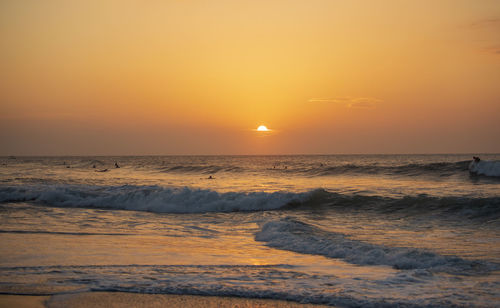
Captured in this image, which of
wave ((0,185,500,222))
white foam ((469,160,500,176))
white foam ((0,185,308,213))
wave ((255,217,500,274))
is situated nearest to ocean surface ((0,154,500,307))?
wave ((255,217,500,274))

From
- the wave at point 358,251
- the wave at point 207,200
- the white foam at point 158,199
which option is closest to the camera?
the wave at point 358,251

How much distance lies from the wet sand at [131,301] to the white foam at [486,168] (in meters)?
31.4

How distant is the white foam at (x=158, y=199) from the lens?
20.8 meters

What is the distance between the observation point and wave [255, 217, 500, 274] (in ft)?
27.4

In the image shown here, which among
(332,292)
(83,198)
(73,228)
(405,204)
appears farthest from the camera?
(83,198)

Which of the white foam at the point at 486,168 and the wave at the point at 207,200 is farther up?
the white foam at the point at 486,168

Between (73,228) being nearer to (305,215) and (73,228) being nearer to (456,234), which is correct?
(305,215)

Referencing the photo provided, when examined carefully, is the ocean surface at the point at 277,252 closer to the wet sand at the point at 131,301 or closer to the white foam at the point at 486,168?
the wet sand at the point at 131,301

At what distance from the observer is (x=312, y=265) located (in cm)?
869

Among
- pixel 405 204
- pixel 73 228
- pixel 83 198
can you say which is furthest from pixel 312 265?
pixel 83 198

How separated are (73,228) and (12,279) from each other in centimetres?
609

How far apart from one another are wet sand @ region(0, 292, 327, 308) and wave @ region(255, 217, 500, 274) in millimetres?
3325

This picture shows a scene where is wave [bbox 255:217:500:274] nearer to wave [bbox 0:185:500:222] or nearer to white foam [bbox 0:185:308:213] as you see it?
wave [bbox 0:185:500:222]

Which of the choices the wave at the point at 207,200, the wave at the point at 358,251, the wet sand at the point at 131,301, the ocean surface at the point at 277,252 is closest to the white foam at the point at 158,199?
the wave at the point at 207,200
